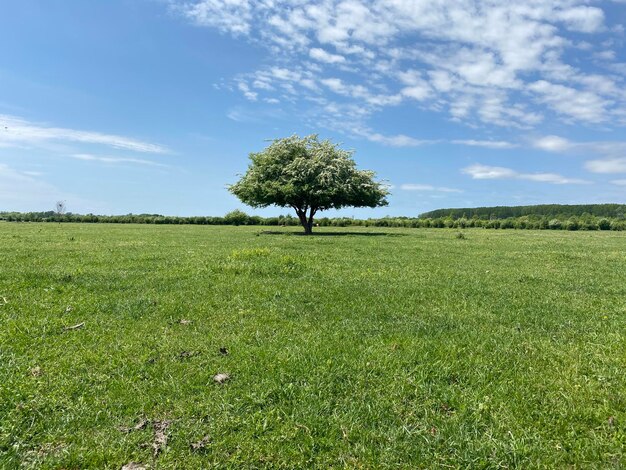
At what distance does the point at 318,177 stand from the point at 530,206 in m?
136

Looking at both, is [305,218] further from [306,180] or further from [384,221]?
[384,221]

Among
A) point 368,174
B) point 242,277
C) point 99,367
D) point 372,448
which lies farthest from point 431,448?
point 368,174

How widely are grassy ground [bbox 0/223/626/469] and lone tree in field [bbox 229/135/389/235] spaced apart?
2931 cm

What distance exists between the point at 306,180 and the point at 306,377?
35.6 metres

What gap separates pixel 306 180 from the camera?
40531 mm

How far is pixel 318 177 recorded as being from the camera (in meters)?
40.1

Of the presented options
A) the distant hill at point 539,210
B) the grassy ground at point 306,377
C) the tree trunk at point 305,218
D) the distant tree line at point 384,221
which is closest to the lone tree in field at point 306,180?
the tree trunk at point 305,218

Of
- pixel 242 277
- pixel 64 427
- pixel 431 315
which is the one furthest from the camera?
pixel 242 277

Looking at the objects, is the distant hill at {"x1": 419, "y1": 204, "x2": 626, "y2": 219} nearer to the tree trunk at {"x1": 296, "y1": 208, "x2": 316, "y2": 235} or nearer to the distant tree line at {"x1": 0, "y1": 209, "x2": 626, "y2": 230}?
the distant tree line at {"x1": 0, "y1": 209, "x2": 626, "y2": 230}

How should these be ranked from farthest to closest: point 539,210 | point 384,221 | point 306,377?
point 539,210
point 384,221
point 306,377

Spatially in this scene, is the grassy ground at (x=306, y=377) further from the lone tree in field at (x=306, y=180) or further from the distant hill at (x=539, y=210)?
the distant hill at (x=539, y=210)

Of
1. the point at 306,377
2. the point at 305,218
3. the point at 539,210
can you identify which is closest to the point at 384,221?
the point at 305,218

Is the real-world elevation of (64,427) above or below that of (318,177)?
below

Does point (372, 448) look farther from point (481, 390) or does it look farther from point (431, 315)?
point (431, 315)
